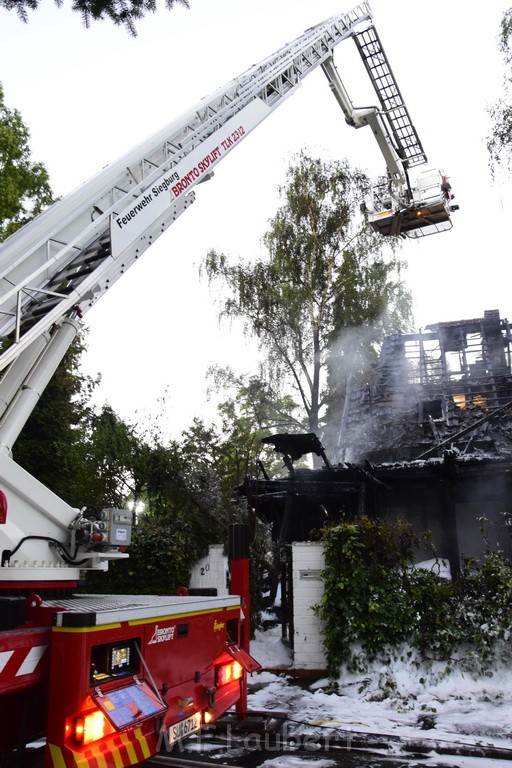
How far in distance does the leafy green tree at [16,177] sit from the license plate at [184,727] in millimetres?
15249

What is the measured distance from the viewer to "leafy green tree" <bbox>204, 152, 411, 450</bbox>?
24.7 meters

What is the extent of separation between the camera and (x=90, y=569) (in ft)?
14.6

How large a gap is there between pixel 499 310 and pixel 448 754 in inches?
674

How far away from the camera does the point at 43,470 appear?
51.6 ft

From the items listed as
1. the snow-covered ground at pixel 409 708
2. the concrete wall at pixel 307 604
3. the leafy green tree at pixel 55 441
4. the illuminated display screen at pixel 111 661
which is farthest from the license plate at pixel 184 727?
the leafy green tree at pixel 55 441

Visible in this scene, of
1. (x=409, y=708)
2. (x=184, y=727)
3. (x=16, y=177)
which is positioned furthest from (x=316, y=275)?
(x=184, y=727)

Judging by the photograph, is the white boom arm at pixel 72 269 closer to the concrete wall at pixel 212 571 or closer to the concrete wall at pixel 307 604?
the concrete wall at pixel 307 604

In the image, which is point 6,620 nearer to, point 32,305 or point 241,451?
point 32,305

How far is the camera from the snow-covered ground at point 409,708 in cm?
563

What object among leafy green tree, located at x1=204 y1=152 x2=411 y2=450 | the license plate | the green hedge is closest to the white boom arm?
the license plate

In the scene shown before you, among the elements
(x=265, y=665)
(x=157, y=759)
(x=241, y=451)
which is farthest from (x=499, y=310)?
(x=157, y=759)

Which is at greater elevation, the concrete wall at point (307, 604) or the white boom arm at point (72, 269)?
the white boom arm at point (72, 269)

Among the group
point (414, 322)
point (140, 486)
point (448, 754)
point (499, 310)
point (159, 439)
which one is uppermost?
point (414, 322)

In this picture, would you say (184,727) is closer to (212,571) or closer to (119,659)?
(119,659)
